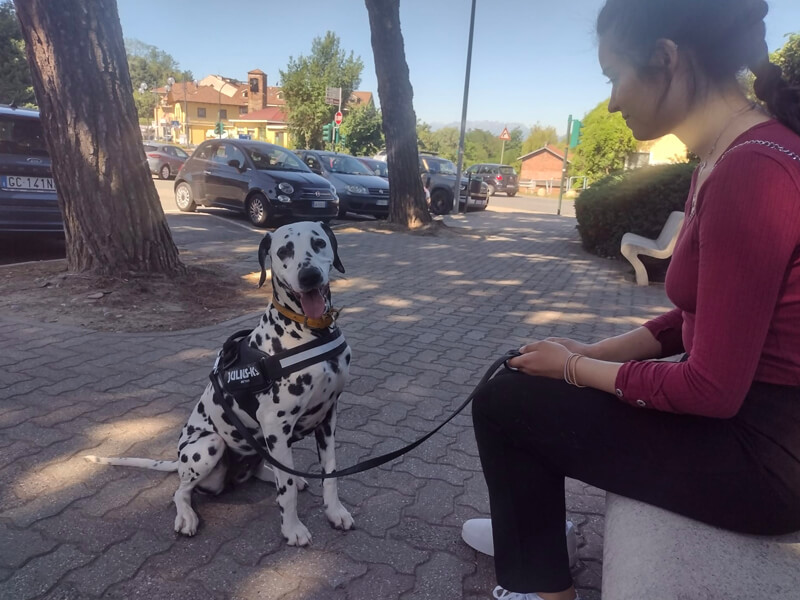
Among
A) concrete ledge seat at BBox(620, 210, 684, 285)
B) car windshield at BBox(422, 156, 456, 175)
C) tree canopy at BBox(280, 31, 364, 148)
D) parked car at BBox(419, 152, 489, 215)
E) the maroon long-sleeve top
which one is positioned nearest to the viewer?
the maroon long-sleeve top

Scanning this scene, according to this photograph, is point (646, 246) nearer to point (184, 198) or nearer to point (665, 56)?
point (665, 56)

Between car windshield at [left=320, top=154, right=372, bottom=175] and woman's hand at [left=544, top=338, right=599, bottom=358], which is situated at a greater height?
car windshield at [left=320, top=154, right=372, bottom=175]

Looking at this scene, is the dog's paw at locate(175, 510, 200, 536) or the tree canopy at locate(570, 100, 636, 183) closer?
the dog's paw at locate(175, 510, 200, 536)

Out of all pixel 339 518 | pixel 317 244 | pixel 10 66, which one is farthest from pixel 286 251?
pixel 10 66

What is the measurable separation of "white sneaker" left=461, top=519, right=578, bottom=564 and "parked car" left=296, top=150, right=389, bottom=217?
1453 centimetres

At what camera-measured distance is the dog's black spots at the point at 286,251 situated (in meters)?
2.62

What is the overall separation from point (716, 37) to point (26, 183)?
872 centimetres

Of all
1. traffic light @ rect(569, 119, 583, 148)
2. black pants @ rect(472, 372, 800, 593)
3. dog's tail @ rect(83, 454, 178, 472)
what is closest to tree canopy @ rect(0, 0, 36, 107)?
traffic light @ rect(569, 119, 583, 148)

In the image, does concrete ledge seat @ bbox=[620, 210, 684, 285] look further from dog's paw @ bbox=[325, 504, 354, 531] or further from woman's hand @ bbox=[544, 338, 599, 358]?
dog's paw @ bbox=[325, 504, 354, 531]

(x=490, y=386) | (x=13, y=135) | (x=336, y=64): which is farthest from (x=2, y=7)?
(x=490, y=386)

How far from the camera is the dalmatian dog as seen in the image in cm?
253

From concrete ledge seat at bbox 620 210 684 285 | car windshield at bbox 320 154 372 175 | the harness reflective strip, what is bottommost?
concrete ledge seat at bbox 620 210 684 285

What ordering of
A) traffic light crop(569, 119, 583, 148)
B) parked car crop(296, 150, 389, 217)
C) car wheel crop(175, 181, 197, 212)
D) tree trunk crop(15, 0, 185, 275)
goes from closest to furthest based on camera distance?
tree trunk crop(15, 0, 185, 275)
car wheel crop(175, 181, 197, 212)
parked car crop(296, 150, 389, 217)
traffic light crop(569, 119, 583, 148)

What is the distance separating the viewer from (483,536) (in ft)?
8.43
